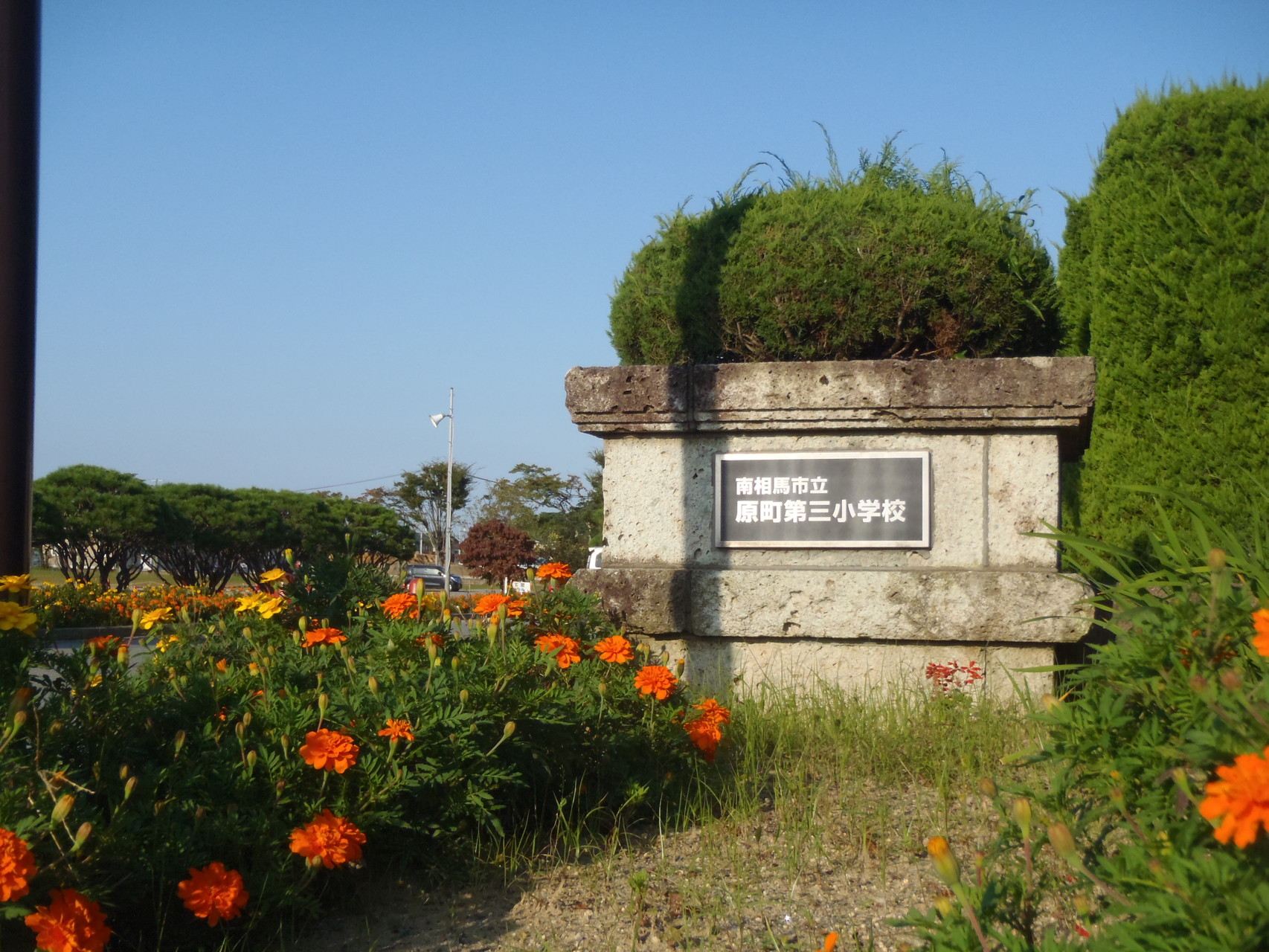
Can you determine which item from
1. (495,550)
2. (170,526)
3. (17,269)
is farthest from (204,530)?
(17,269)

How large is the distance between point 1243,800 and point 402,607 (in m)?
2.70

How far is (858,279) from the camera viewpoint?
461cm

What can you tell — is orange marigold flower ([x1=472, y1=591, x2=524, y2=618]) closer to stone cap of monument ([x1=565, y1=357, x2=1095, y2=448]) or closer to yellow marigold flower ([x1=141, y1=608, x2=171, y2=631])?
yellow marigold flower ([x1=141, y1=608, x2=171, y2=631])

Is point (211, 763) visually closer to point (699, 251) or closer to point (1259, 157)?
point (699, 251)

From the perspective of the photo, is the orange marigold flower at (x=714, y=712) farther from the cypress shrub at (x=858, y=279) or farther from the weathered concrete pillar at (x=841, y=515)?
the cypress shrub at (x=858, y=279)

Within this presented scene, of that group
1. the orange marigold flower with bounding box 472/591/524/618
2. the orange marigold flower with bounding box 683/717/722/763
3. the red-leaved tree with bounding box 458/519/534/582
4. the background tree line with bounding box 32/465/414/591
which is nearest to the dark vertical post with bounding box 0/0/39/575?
the orange marigold flower with bounding box 472/591/524/618

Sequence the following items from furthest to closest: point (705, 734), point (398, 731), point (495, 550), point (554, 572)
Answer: point (495, 550) → point (554, 572) → point (705, 734) → point (398, 731)

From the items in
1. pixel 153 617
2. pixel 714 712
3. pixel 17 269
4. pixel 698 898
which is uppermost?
pixel 17 269

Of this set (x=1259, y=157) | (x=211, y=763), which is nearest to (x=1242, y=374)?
(x=1259, y=157)

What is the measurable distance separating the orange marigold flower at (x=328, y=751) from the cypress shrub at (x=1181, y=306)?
3.37 metres

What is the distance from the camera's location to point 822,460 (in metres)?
4.43

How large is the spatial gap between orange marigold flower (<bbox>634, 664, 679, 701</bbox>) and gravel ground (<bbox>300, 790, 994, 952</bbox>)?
42 cm

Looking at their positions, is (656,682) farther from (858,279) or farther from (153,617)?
(858,279)

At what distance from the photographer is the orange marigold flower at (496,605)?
3.37m
